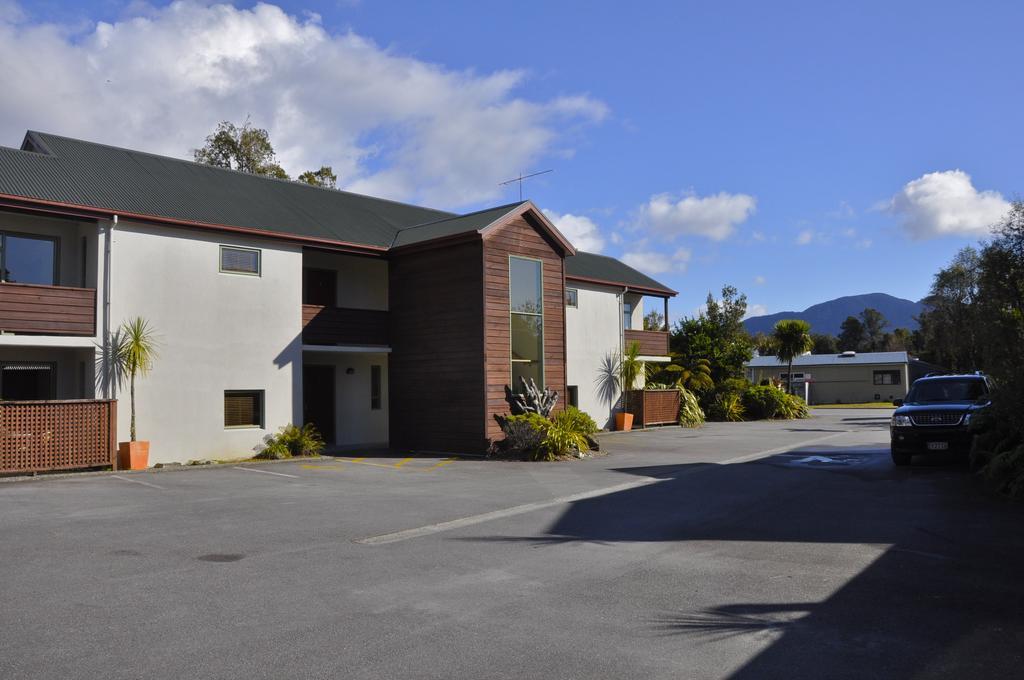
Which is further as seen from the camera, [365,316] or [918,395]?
[365,316]

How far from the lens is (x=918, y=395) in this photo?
53.5 ft

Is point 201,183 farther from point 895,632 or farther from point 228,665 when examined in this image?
point 895,632

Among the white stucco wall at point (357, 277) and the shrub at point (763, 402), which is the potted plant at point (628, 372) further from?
the white stucco wall at point (357, 277)

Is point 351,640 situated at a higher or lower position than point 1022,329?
lower

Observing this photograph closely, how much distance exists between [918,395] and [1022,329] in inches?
191

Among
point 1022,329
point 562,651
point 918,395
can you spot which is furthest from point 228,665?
point 918,395

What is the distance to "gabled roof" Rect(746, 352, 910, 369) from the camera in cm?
5653

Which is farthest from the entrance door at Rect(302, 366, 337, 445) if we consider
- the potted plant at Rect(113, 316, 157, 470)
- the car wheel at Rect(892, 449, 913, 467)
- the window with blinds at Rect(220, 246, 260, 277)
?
the car wheel at Rect(892, 449, 913, 467)

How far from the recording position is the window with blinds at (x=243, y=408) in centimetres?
1836

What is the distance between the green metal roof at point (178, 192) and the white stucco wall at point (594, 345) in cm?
737

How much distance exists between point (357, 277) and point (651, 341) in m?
13.8

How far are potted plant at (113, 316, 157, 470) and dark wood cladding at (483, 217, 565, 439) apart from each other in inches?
300

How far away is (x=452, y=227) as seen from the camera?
21141mm

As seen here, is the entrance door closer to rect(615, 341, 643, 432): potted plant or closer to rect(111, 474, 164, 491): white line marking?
rect(111, 474, 164, 491): white line marking
